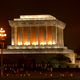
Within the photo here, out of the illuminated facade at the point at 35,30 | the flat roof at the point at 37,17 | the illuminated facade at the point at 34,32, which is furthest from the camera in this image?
the flat roof at the point at 37,17

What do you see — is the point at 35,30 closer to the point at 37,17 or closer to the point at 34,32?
the point at 34,32

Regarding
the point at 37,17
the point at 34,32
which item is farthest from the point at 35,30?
the point at 37,17

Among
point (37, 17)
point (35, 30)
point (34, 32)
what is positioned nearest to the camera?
point (37, 17)

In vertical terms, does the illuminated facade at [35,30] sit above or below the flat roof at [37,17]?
below

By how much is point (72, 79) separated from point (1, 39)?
22646mm

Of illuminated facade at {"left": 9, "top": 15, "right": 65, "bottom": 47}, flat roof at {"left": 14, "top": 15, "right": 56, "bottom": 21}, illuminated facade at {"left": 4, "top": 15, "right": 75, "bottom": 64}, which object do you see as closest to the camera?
illuminated facade at {"left": 4, "top": 15, "right": 75, "bottom": 64}

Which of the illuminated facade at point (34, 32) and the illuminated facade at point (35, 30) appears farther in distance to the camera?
the illuminated facade at point (35, 30)

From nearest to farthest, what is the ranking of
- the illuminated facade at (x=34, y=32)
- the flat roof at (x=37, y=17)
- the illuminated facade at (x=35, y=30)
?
the illuminated facade at (x=34, y=32) → the illuminated facade at (x=35, y=30) → the flat roof at (x=37, y=17)

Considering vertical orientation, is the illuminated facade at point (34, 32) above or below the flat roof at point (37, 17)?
below

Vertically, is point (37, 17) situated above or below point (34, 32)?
above

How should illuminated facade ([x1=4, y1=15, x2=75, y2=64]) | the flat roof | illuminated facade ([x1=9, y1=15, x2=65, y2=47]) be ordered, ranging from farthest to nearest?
the flat roof
illuminated facade ([x1=9, y1=15, x2=65, y2=47])
illuminated facade ([x1=4, y1=15, x2=75, y2=64])

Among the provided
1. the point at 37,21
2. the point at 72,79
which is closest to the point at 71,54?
the point at 37,21

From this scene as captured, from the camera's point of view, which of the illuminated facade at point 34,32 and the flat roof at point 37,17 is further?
the flat roof at point 37,17

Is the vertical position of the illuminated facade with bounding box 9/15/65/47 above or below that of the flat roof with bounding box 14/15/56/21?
below
